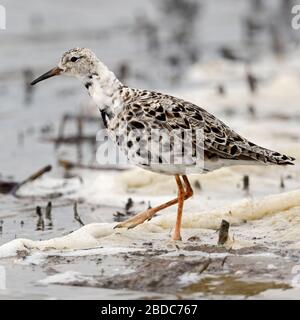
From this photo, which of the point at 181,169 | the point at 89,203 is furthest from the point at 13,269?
the point at 89,203

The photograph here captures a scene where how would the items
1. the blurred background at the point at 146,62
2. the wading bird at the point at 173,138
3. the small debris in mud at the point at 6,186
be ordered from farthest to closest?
the blurred background at the point at 146,62, the small debris in mud at the point at 6,186, the wading bird at the point at 173,138

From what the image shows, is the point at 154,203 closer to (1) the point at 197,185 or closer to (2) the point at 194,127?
(1) the point at 197,185

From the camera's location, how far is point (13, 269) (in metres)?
6.19

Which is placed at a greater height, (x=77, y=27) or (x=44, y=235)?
(x=77, y=27)

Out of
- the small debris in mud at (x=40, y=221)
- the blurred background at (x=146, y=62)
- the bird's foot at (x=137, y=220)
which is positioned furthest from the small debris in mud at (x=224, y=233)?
the blurred background at (x=146, y=62)

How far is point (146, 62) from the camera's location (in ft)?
58.4

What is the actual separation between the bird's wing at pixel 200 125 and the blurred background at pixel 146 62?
3422 mm

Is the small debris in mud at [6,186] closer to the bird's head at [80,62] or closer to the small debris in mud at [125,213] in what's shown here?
the small debris in mud at [125,213]

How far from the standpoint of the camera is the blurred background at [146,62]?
11.9m

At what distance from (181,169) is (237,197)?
1.91m

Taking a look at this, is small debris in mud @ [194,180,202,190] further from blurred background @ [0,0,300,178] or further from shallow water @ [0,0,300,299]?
blurred background @ [0,0,300,178]

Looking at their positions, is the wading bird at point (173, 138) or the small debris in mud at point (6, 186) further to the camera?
the small debris in mud at point (6, 186)

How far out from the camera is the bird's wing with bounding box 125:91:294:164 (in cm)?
677
